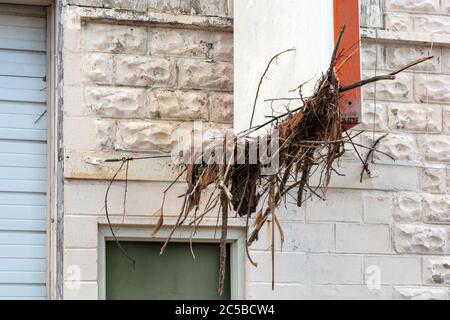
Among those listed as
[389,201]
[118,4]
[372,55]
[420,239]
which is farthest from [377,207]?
[118,4]

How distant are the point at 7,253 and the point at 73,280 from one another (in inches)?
19.6

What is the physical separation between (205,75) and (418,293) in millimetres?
2055

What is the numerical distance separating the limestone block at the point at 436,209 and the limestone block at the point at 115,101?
2.06 m

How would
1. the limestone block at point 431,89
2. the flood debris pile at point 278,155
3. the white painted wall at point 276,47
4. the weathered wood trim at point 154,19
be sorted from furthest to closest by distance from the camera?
the limestone block at point 431,89
the weathered wood trim at point 154,19
the white painted wall at point 276,47
the flood debris pile at point 278,155

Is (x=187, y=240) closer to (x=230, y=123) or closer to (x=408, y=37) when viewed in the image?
(x=230, y=123)

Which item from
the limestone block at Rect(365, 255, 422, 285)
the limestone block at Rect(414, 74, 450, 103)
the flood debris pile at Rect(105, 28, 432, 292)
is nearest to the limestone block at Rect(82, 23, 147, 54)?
the flood debris pile at Rect(105, 28, 432, 292)

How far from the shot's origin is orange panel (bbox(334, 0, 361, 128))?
5973 mm

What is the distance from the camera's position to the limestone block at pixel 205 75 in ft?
23.7

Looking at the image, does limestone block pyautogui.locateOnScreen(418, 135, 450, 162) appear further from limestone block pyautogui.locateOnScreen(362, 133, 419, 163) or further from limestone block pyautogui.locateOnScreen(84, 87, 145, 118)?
limestone block pyautogui.locateOnScreen(84, 87, 145, 118)

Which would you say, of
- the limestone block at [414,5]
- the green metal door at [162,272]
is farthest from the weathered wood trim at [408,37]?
the green metal door at [162,272]

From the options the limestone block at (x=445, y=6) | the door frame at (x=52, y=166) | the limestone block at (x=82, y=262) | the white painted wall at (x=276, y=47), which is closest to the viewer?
the white painted wall at (x=276, y=47)

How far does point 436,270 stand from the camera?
7516mm

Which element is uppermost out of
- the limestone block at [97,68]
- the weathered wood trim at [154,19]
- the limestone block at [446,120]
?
the weathered wood trim at [154,19]

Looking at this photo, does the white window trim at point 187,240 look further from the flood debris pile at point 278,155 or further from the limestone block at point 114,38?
the limestone block at point 114,38
